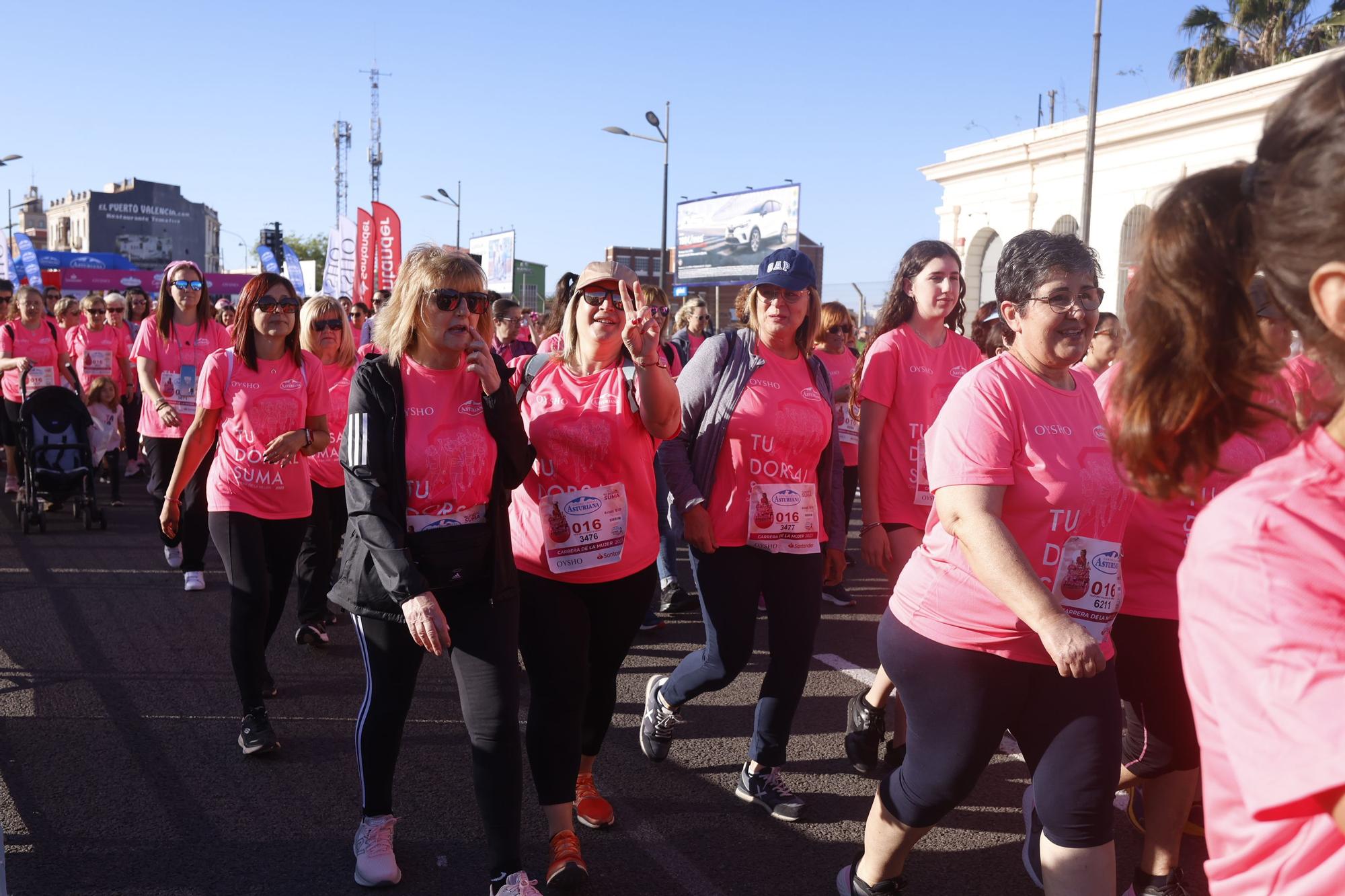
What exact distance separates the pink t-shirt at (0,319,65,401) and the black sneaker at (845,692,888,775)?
917cm

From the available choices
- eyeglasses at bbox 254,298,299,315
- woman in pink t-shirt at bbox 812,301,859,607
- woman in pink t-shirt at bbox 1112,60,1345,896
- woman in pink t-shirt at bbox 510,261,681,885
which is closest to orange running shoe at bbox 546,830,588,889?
woman in pink t-shirt at bbox 510,261,681,885

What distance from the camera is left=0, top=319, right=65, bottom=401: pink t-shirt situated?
10789mm

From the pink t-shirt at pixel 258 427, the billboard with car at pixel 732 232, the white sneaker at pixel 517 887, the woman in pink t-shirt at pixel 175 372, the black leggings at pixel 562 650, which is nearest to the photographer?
the white sneaker at pixel 517 887

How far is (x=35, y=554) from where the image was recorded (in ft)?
29.0

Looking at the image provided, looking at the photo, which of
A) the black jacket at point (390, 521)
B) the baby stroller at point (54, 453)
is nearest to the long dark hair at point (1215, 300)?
the black jacket at point (390, 521)

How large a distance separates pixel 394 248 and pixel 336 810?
66.9 feet

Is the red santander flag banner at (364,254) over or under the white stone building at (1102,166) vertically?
under

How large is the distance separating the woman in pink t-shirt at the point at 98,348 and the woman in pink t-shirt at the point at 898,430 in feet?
31.4

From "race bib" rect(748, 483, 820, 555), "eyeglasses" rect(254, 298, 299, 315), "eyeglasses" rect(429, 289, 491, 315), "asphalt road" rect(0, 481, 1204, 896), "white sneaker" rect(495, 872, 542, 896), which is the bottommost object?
"asphalt road" rect(0, 481, 1204, 896)

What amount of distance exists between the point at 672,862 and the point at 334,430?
4.01 meters

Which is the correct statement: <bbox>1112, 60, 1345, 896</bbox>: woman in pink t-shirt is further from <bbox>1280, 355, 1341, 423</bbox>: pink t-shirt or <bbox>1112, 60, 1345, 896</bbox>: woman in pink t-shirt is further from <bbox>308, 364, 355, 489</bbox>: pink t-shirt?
<bbox>308, 364, 355, 489</bbox>: pink t-shirt

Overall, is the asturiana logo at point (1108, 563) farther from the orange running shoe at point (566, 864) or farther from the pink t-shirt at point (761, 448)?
the orange running shoe at point (566, 864)

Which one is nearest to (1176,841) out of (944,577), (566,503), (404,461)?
(944,577)

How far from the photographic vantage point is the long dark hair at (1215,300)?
109cm
